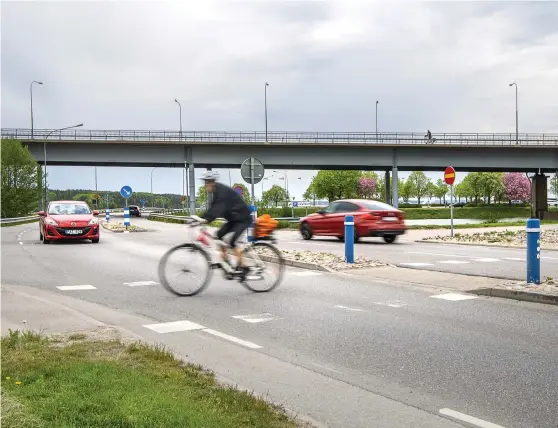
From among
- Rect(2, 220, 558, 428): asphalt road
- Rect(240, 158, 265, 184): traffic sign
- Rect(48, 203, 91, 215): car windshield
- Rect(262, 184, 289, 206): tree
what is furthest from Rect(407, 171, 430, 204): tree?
Rect(2, 220, 558, 428): asphalt road

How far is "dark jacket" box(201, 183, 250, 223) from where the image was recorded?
28.9ft

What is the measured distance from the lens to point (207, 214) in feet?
28.3

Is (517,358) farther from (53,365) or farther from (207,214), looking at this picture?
(207,214)

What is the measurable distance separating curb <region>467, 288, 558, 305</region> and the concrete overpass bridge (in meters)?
46.2

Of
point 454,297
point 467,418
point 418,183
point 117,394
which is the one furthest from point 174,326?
point 418,183

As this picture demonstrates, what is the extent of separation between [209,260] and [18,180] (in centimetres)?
5427

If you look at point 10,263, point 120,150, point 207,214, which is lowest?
point 10,263

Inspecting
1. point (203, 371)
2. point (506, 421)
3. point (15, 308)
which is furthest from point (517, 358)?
point (15, 308)

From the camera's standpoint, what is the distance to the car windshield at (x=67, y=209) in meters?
21.5

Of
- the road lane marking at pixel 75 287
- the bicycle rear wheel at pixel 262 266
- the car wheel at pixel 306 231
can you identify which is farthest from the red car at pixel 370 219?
the road lane marking at pixel 75 287

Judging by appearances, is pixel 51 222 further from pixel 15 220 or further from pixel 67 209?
pixel 15 220

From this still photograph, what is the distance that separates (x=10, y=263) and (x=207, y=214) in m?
7.97

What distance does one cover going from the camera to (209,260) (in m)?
9.16

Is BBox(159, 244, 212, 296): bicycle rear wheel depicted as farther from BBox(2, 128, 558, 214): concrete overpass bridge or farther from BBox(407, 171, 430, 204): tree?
BBox(407, 171, 430, 204): tree
